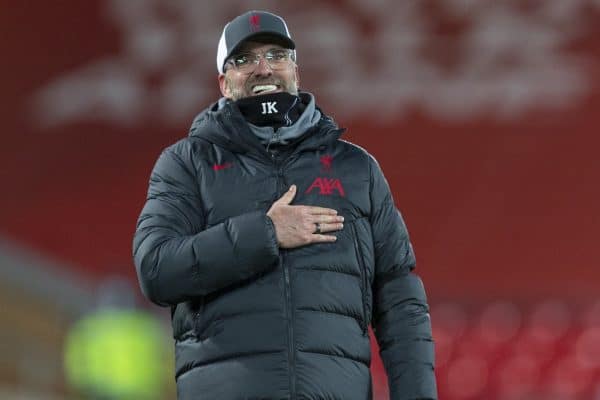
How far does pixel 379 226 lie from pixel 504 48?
177 inches

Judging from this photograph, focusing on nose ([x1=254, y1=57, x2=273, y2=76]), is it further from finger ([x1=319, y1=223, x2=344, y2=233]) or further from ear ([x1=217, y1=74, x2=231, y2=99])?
finger ([x1=319, y1=223, x2=344, y2=233])

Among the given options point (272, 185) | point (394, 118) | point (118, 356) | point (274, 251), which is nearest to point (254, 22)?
point (272, 185)

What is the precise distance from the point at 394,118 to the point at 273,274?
4.45 meters

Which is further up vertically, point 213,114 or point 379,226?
point 213,114

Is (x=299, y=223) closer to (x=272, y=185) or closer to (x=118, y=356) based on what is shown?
(x=272, y=185)

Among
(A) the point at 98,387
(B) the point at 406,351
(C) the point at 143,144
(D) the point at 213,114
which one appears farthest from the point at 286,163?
(C) the point at 143,144

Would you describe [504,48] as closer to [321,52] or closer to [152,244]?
[321,52]

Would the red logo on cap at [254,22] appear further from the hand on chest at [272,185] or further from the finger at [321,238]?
the finger at [321,238]

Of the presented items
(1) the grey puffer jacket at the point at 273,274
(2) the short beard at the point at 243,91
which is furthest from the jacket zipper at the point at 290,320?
(2) the short beard at the point at 243,91

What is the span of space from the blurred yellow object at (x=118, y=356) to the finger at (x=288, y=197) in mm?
3312

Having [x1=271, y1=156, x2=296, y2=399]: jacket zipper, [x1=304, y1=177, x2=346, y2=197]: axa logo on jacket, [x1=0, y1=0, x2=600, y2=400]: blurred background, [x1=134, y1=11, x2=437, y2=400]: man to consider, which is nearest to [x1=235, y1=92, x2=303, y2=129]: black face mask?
[x1=134, y1=11, x2=437, y2=400]: man

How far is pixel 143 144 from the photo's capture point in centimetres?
644

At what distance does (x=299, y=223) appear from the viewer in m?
2.06

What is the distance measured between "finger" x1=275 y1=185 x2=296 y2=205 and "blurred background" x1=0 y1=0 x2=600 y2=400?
4.17 metres
